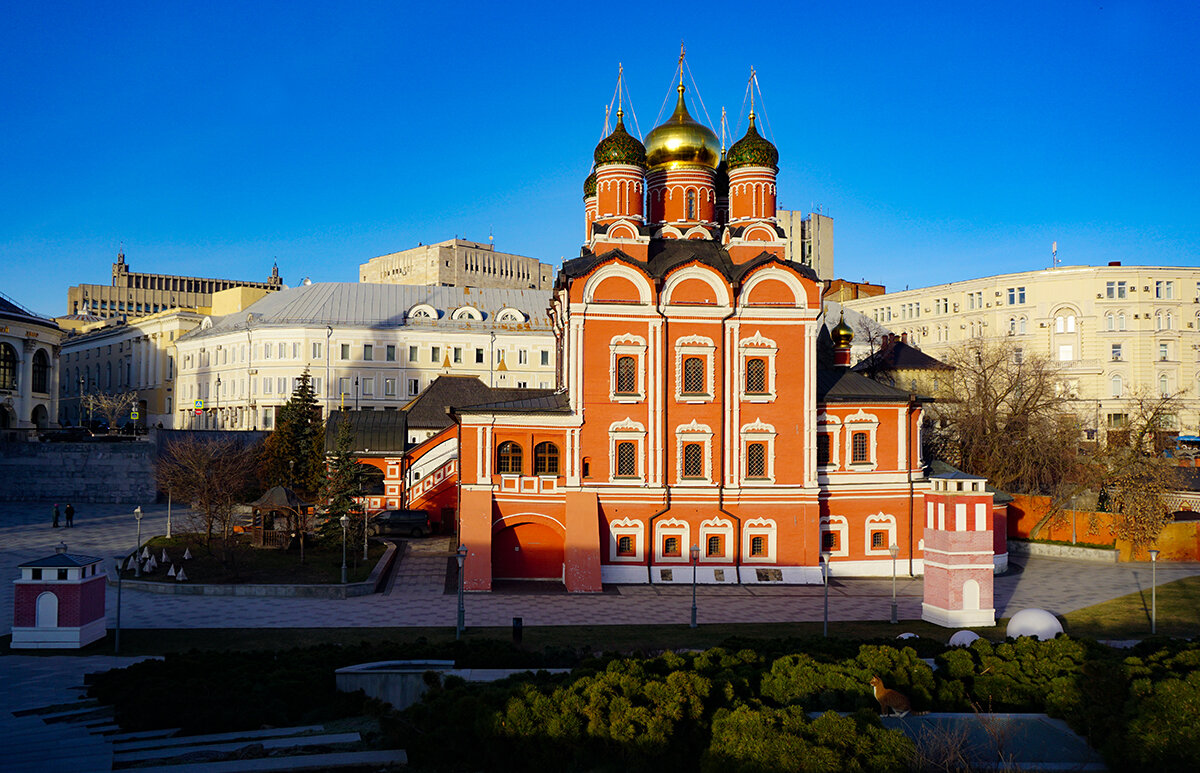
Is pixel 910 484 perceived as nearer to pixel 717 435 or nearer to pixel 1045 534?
pixel 717 435

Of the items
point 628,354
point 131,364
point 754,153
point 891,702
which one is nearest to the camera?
point 891,702

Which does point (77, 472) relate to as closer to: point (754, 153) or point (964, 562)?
point (754, 153)

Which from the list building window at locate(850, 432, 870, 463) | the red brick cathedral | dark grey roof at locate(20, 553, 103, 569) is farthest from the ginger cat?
building window at locate(850, 432, 870, 463)

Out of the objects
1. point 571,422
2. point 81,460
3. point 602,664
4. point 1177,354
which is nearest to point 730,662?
point 602,664

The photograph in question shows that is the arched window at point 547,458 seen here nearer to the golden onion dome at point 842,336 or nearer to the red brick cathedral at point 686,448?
the red brick cathedral at point 686,448

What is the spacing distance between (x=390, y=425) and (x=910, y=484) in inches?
1042

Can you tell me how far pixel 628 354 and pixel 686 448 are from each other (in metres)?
4.03

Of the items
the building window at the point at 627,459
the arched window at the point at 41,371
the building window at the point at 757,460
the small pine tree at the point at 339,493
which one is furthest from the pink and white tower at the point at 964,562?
the arched window at the point at 41,371

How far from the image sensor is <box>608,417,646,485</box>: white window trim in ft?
109

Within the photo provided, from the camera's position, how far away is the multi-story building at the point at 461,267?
14162 cm

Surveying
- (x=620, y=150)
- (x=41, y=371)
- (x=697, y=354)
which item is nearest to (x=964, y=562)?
(x=697, y=354)

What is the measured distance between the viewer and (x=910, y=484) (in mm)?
36031

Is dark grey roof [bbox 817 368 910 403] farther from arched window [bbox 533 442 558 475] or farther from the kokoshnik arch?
arched window [bbox 533 442 558 475]

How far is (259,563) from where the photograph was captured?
108 ft
